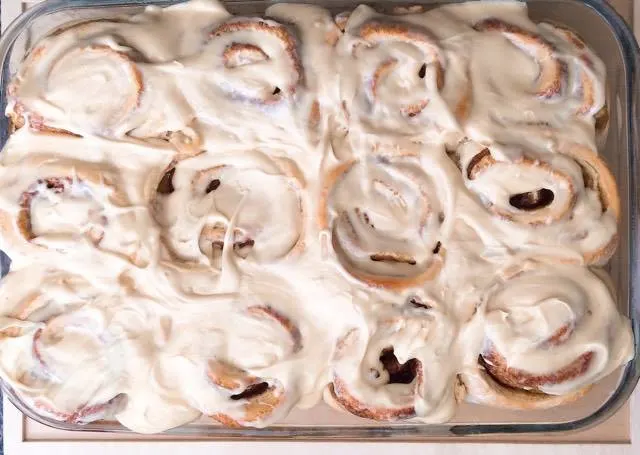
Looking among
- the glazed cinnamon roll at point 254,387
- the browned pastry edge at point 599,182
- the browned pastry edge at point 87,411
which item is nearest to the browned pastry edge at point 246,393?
the glazed cinnamon roll at point 254,387

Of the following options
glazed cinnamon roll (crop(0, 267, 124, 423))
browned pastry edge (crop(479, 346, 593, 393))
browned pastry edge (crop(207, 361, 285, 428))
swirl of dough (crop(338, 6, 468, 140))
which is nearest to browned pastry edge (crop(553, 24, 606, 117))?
swirl of dough (crop(338, 6, 468, 140))

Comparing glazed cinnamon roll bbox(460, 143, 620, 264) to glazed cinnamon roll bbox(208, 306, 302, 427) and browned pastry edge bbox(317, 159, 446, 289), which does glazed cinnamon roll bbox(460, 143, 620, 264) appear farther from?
glazed cinnamon roll bbox(208, 306, 302, 427)

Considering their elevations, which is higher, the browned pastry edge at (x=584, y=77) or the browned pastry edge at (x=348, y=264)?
the browned pastry edge at (x=584, y=77)

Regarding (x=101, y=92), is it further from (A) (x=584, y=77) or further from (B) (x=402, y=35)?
(A) (x=584, y=77)

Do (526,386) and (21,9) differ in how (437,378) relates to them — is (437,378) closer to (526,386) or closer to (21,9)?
(526,386)

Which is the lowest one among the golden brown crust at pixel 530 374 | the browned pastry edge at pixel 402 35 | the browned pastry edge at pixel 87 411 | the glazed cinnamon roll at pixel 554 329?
the browned pastry edge at pixel 87 411

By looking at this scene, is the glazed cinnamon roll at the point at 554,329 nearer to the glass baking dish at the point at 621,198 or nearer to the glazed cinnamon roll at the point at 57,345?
the glass baking dish at the point at 621,198
